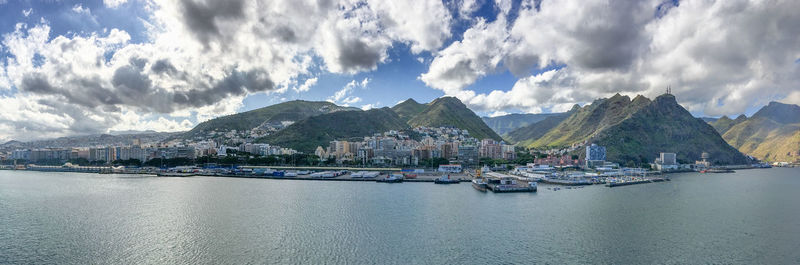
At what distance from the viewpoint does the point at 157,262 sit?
2227 centimetres

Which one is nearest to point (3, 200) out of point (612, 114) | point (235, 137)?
point (235, 137)

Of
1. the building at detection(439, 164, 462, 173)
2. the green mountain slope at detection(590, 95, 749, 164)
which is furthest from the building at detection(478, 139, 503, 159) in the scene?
the building at detection(439, 164, 462, 173)

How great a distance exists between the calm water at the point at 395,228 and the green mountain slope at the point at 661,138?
87.6 meters

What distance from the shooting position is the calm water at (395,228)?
23.5m

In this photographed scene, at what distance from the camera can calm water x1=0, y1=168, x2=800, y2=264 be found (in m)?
23.5

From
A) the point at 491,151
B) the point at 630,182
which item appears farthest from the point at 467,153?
the point at 630,182

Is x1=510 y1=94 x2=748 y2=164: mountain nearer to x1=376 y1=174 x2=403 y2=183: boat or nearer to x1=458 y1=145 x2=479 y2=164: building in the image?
x1=458 y1=145 x2=479 y2=164: building

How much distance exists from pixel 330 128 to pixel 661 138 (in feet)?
432

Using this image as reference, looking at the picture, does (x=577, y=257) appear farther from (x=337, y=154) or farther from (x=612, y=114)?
(x=612, y=114)

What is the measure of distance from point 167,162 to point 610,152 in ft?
443

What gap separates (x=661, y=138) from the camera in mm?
142125


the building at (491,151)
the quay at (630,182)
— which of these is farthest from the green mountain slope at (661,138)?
the quay at (630,182)

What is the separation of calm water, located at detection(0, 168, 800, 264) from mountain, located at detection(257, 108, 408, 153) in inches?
3530

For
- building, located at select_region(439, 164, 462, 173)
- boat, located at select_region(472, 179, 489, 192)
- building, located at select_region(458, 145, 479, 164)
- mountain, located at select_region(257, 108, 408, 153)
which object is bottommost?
boat, located at select_region(472, 179, 489, 192)
